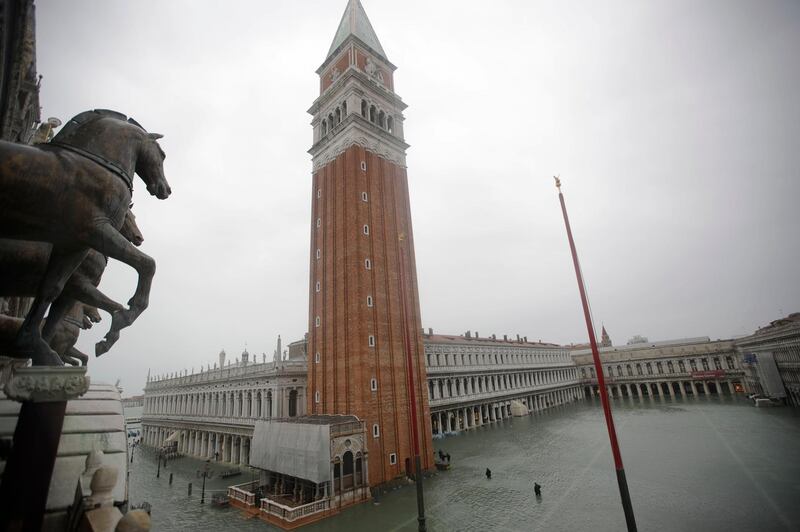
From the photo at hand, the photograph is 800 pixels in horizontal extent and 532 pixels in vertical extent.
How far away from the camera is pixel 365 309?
31.7 meters

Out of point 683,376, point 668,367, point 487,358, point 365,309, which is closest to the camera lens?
point 365,309

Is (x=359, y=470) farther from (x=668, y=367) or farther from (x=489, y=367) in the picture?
(x=668, y=367)

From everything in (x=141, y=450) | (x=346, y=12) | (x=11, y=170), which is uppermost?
(x=346, y=12)

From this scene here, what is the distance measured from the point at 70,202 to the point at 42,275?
1.14 m

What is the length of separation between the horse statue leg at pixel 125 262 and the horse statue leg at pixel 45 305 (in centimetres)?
38

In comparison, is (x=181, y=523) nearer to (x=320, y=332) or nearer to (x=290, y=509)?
(x=290, y=509)

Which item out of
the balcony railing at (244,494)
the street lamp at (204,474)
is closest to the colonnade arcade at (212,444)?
the street lamp at (204,474)

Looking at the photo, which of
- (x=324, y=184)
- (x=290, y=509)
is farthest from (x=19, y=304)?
(x=324, y=184)

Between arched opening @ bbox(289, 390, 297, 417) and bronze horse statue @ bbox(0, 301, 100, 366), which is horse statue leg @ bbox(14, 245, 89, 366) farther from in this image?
arched opening @ bbox(289, 390, 297, 417)

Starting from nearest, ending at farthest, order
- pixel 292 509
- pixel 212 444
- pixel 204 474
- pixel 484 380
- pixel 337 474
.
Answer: pixel 292 509, pixel 337 474, pixel 204 474, pixel 212 444, pixel 484 380

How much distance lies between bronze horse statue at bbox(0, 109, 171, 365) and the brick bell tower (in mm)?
22717

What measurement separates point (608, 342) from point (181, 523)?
139m

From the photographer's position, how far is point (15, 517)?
350 cm

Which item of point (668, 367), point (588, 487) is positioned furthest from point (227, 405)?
point (668, 367)
